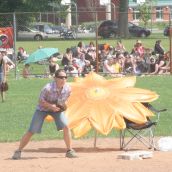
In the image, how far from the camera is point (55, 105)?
11891 millimetres

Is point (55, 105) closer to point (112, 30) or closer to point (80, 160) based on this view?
point (80, 160)

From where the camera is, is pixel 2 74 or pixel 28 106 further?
pixel 2 74

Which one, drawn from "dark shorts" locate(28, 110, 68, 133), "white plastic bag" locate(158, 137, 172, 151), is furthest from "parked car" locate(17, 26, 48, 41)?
"dark shorts" locate(28, 110, 68, 133)

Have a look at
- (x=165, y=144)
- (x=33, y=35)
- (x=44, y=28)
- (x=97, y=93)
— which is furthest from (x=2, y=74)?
(x=44, y=28)

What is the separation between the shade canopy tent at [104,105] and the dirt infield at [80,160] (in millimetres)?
542

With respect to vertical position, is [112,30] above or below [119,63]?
above

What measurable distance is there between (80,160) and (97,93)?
230 centimetres

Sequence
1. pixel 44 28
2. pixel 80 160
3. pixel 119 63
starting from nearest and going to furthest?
1. pixel 80 160
2. pixel 119 63
3. pixel 44 28

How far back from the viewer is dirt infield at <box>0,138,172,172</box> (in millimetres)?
10734

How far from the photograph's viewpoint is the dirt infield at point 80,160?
1073 centimetres

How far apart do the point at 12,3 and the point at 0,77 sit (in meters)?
38.5

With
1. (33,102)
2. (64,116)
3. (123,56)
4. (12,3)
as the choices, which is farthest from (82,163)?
(12,3)

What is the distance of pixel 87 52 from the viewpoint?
31.6 meters

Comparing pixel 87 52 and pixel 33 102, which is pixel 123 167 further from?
pixel 87 52
